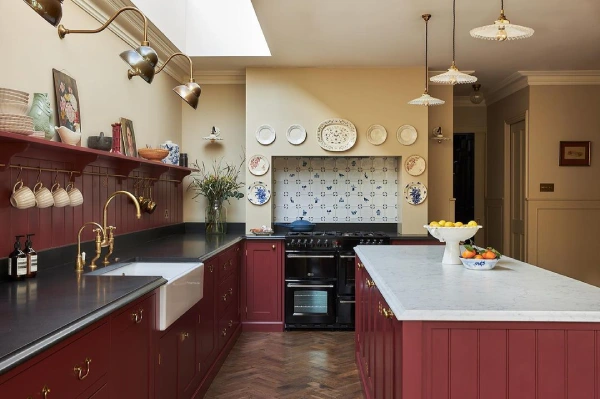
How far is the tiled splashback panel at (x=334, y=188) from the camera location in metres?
5.70

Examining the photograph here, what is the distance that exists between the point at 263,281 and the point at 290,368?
4.01 feet

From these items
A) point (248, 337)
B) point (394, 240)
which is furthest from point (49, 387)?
point (394, 240)

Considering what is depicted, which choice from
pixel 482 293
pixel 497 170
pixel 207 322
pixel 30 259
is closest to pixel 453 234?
pixel 482 293

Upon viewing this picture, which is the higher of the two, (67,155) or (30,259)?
(67,155)

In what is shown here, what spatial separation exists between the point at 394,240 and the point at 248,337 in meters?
1.69

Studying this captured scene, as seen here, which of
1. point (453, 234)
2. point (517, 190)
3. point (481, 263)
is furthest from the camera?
point (517, 190)

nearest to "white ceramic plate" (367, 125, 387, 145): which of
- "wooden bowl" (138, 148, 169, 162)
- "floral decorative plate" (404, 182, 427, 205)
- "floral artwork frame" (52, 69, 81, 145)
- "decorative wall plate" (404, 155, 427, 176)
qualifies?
"decorative wall plate" (404, 155, 427, 176)

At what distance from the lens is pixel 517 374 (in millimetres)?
1853

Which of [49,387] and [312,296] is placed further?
[312,296]

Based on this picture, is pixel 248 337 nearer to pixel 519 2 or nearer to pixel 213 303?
pixel 213 303

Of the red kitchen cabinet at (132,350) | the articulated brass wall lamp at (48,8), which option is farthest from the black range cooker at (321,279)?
the articulated brass wall lamp at (48,8)

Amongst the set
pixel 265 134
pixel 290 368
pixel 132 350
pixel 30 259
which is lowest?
pixel 290 368

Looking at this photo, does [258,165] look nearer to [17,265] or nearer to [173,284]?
[173,284]

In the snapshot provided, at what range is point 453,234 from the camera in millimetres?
2914
